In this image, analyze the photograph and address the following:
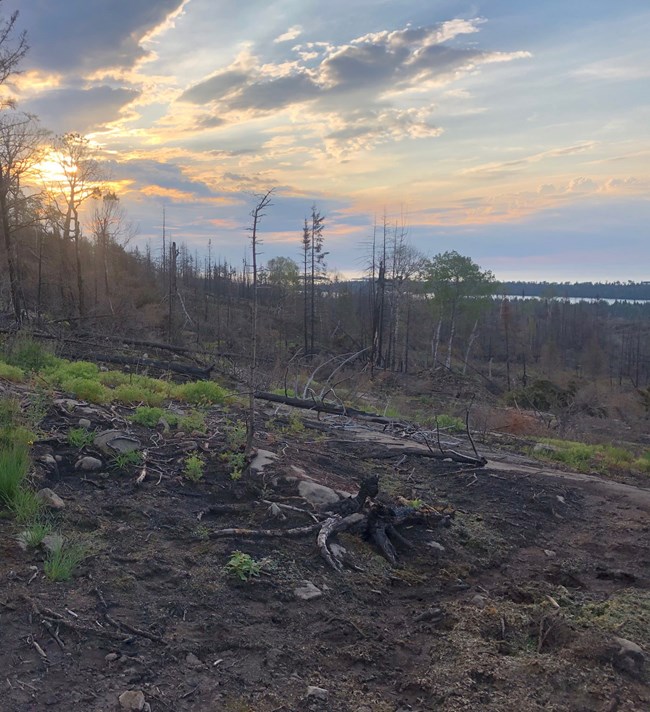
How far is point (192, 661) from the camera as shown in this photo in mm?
2543

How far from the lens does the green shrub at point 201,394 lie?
26.5ft

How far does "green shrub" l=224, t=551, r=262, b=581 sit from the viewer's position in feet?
10.7

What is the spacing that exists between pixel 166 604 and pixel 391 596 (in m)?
1.33

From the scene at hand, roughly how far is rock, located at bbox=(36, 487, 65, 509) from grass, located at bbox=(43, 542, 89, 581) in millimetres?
519

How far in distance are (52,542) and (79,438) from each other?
5.40 ft

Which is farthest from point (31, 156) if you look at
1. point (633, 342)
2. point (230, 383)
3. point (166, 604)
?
point (633, 342)

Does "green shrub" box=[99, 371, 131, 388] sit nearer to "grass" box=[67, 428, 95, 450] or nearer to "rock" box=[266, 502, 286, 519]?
"grass" box=[67, 428, 95, 450]

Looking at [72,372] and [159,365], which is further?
[159,365]

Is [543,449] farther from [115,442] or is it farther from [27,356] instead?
[27,356]

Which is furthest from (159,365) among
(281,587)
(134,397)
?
(281,587)

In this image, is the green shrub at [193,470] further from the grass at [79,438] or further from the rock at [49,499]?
the rock at [49,499]

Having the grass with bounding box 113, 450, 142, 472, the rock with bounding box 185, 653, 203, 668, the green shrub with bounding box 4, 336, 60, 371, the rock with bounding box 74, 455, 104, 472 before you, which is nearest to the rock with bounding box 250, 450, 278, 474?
the grass with bounding box 113, 450, 142, 472

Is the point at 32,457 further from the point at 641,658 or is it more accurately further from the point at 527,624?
the point at 641,658

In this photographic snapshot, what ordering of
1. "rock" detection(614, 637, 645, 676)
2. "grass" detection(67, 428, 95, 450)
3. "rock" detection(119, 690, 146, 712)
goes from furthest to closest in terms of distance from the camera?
"grass" detection(67, 428, 95, 450), "rock" detection(614, 637, 645, 676), "rock" detection(119, 690, 146, 712)
